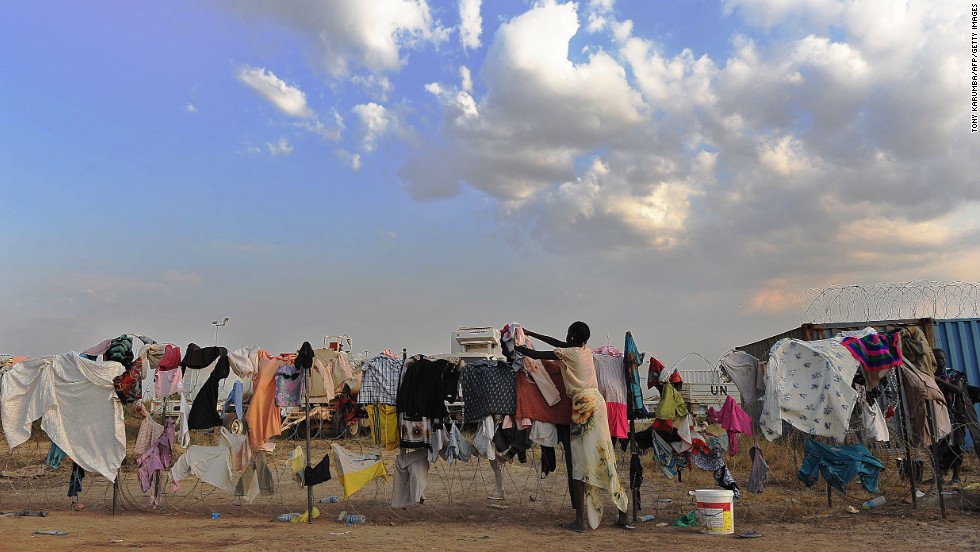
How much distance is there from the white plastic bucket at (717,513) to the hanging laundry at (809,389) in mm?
903

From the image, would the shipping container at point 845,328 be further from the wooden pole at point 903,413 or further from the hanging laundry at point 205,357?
the hanging laundry at point 205,357

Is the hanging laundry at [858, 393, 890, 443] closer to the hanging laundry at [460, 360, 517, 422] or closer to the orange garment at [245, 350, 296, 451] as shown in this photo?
the hanging laundry at [460, 360, 517, 422]

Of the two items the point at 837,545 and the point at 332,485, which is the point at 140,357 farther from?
the point at 837,545

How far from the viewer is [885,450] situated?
12492mm

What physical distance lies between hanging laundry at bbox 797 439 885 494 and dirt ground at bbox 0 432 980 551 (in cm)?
50

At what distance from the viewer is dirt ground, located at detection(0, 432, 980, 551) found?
285 inches

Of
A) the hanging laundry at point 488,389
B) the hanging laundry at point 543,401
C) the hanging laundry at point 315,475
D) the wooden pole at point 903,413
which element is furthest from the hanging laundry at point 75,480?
the wooden pole at point 903,413

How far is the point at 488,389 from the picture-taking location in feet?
27.8

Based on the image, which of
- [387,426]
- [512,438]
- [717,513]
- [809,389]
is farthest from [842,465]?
[387,426]

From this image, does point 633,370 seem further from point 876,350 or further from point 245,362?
point 245,362

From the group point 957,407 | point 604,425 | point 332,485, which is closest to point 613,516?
point 604,425

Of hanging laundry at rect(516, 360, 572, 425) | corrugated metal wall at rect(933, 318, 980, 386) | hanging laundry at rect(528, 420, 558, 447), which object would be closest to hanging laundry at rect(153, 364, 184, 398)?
hanging laundry at rect(516, 360, 572, 425)

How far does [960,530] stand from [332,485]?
1020cm

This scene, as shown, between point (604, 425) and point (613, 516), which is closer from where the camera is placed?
point (604, 425)
